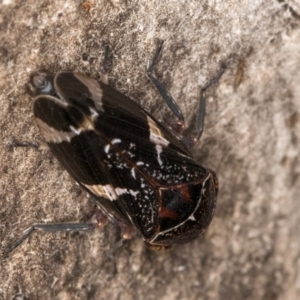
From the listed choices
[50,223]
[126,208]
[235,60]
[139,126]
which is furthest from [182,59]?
[50,223]

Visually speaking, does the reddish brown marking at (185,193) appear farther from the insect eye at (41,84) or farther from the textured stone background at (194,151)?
the insect eye at (41,84)

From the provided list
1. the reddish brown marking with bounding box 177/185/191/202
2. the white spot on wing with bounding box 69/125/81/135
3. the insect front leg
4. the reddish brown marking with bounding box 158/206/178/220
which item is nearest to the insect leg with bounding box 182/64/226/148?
the insect front leg

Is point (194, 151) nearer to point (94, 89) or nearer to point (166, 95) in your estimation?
point (166, 95)

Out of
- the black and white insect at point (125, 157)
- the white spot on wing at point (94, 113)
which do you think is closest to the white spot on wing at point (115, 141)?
the black and white insect at point (125, 157)

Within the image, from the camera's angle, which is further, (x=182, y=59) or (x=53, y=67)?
(x=182, y=59)

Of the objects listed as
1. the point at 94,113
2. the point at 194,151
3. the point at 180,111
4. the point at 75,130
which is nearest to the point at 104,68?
the point at 94,113

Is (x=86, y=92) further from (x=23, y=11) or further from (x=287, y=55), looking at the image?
(x=287, y=55)
